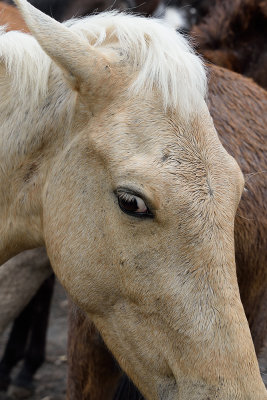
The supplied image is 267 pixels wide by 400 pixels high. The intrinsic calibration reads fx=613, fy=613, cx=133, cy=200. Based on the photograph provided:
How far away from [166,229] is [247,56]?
10.1 ft

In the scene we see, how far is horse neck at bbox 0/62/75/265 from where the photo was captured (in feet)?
7.72

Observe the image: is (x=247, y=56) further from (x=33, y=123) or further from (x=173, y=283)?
(x=173, y=283)

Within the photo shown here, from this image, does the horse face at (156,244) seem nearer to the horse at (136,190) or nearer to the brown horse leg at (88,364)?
the horse at (136,190)

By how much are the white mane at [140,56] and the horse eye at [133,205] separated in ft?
1.20

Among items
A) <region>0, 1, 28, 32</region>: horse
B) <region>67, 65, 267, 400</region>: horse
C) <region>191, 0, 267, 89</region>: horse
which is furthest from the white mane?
<region>191, 0, 267, 89</region>: horse

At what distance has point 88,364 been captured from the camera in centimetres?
306

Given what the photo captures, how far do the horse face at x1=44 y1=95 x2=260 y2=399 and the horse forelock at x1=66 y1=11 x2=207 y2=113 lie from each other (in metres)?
0.06

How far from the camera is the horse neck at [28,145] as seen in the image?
235 centimetres

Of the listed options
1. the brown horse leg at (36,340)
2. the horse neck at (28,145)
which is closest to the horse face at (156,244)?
the horse neck at (28,145)

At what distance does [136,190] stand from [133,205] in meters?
0.06

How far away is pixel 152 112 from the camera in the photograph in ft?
7.06

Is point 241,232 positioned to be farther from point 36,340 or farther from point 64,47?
point 36,340

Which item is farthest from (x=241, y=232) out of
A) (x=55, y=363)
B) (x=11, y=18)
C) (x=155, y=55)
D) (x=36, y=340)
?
(x=55, y=363)

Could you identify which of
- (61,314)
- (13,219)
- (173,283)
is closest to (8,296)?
(13,219)
